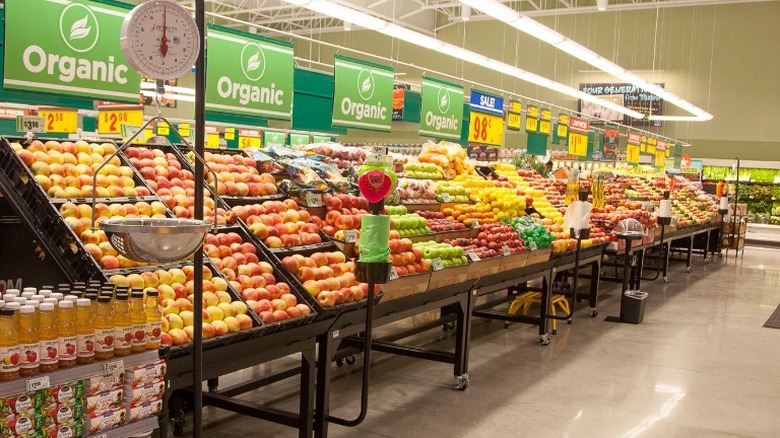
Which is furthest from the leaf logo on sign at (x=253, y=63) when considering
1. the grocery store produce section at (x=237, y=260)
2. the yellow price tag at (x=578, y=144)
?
the yellow price tag at (x=578, y=144)

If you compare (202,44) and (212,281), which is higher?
(202,44)

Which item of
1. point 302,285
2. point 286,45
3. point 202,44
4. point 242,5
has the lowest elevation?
point 302,285

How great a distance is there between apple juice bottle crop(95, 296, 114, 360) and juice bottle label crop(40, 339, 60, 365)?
0.16m

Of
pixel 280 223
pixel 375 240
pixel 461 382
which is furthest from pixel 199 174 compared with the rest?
pixel 461 382

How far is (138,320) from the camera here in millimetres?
2826

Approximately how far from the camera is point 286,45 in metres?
6.12

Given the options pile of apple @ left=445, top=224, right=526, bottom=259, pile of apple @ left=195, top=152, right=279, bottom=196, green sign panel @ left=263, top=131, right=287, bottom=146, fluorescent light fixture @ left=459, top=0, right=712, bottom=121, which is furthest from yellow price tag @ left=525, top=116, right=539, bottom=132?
pile of apple @ left=195, top=152, right=279, bottom=196

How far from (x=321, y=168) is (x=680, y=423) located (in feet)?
10.4

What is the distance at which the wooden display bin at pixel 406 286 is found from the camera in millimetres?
4898

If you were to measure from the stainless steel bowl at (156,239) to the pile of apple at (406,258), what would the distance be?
2864 mm

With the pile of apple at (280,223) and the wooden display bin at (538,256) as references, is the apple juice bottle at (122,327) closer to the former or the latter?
the pile of apple at (280,223)

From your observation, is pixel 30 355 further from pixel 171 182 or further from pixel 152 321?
pixel 171 182

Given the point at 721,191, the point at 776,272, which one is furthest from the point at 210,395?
the point at 721,191

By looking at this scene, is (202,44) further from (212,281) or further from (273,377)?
(273,377)
